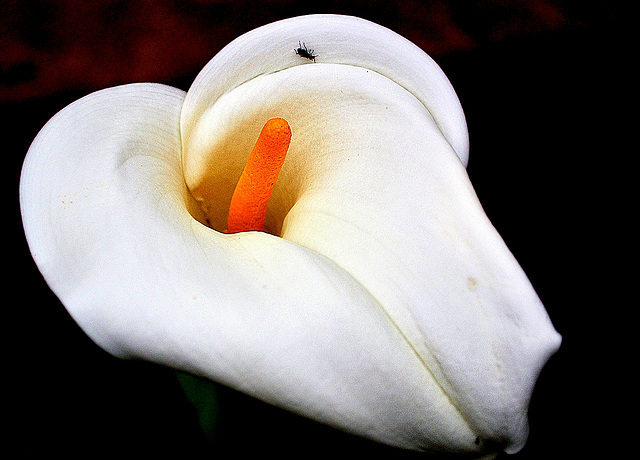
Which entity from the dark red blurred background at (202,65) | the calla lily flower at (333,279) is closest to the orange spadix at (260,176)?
the calla lily flower at (333,279)

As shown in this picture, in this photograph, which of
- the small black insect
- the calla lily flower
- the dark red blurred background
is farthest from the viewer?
the dark red blurred background

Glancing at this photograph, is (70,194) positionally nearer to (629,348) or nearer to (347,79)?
(347,79)

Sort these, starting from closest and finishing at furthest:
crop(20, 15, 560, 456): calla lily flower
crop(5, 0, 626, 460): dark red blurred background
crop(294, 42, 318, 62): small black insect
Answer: crop(20, 15, 560, 456): calla lily flower
crop(294, 42, 318, 62): small black insect
crop(5, 0, 626, 460): dark red blurred background

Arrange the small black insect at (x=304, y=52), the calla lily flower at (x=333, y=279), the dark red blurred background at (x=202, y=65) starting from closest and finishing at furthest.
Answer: the calla lily flower at (x=333, y=279) < the small black insect at (x=304, y=52) < the dark red blurred background at (x=202, y=65)

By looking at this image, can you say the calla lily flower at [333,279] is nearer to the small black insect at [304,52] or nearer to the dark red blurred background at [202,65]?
the small black insect at [304,52]

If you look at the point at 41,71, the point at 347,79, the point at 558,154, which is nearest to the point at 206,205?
the point at 347,79

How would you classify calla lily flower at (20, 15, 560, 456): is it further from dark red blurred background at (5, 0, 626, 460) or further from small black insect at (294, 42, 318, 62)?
dark red blurred background at (5, 0, 626, 460)

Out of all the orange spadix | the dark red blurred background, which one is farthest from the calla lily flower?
the dark red blurred background
